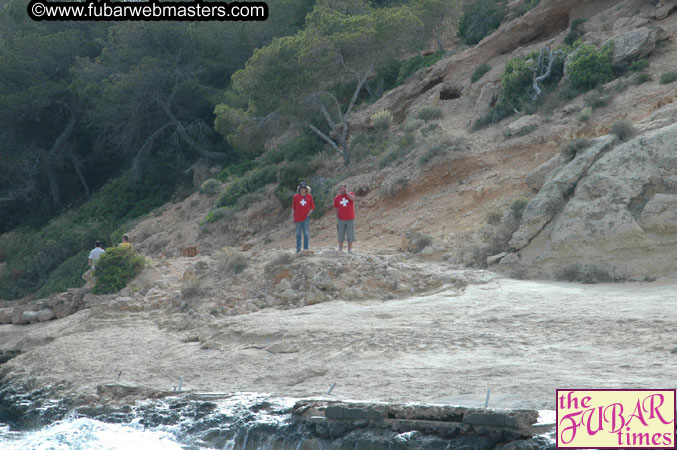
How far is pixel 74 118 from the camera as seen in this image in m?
34.4

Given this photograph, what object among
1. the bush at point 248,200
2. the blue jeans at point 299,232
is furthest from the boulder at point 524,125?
the bush at point 248,200

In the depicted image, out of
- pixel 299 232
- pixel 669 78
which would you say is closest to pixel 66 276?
pixel 299 232

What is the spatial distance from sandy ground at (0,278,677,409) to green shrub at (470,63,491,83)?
1247cm

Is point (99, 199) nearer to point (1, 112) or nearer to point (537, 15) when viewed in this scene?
point (1, 112)

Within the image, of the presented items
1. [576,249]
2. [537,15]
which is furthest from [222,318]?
[537,15]

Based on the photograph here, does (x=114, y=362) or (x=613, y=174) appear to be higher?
(x=613, y=174)

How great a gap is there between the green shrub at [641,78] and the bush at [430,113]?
5.46m

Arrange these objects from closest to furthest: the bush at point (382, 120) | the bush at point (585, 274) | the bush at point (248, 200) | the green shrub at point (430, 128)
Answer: the bush at point (585, 274), the green shrub at point (430, 128), the bush at point (248, 200), the bush at point (382, 120)

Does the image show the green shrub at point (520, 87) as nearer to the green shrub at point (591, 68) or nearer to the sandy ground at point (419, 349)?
the green shrub at point (591, 68)

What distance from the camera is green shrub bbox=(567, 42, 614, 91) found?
18.3 m

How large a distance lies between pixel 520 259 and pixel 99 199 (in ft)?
79.7

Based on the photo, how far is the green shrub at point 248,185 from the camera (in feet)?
77.6

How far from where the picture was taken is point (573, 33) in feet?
70.0

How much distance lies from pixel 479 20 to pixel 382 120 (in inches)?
314
